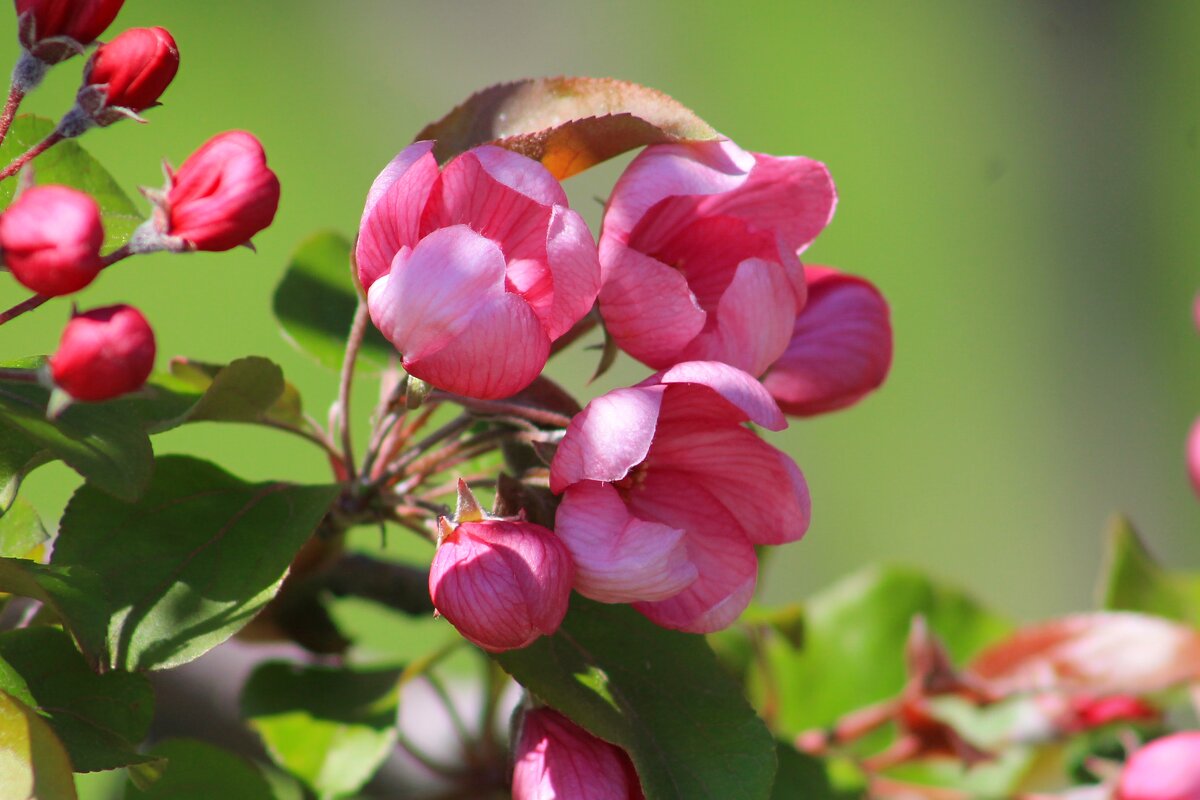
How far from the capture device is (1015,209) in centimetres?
341

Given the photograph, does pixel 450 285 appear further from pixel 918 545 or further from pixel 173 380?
pixel 918 545

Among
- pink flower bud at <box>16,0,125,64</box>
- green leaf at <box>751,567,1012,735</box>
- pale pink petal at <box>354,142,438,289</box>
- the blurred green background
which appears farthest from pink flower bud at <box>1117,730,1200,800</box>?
the blurred green background

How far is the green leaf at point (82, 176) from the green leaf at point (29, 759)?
0.66 feet

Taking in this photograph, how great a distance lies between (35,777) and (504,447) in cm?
21

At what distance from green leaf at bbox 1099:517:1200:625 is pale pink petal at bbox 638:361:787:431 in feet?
1.90

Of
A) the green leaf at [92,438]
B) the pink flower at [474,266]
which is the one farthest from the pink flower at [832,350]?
the green leaf at [92,438]

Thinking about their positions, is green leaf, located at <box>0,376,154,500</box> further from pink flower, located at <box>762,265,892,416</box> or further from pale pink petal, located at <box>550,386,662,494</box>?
pink flower, located at <box>762,265,892,416</box>

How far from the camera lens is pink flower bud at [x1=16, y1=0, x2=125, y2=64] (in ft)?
1.48

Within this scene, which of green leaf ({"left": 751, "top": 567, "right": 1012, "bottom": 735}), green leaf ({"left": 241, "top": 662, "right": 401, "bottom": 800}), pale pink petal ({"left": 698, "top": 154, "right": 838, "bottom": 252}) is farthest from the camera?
green leaf ({"left": 751, "top": 567, "right": 1012, "bottom": 735})

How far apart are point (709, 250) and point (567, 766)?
0.68ft

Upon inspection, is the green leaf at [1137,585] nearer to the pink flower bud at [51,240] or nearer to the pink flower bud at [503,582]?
the pink flower bud at [503,582]

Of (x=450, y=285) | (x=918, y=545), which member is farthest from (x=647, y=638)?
(x=918, y=545)

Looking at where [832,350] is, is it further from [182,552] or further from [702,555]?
[182,552]

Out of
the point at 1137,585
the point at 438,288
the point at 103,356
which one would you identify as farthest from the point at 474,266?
the point at 1137,585
